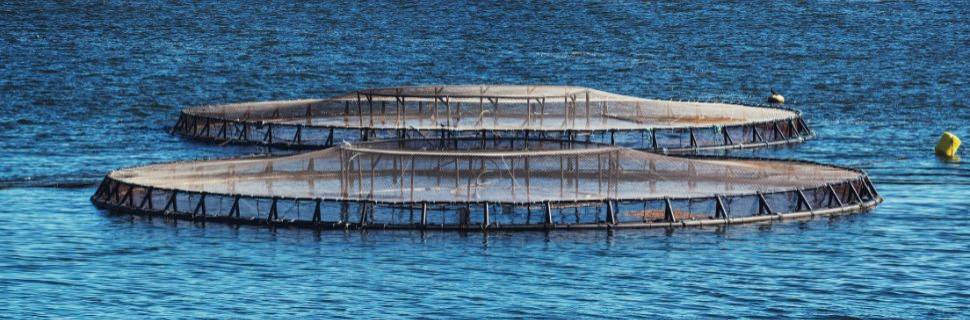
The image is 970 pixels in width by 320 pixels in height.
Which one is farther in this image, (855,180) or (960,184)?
(960,184)

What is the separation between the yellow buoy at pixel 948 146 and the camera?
536ft

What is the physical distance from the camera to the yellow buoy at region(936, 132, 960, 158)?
163500 mm

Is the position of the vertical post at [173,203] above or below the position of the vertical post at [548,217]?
above

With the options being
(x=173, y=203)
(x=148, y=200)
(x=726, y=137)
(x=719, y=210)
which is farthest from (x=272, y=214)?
(x=726, y=137)

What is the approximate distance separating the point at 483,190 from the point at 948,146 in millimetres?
52369

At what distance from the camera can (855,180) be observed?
5098 inches

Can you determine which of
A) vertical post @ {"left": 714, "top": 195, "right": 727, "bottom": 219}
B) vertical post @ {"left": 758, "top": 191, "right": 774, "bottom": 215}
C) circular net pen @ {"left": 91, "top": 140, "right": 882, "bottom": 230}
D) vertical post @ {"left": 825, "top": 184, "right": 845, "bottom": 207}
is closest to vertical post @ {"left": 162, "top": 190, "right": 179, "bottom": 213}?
circular net pen @ {"left": 91, "top": 140, "right": 882, "bottom": 230}

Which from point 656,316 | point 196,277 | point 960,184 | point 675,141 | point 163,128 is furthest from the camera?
point 163,128

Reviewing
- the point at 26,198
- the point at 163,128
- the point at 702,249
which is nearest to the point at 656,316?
the point at 702,249

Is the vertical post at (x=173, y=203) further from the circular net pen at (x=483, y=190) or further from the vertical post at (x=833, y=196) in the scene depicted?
the vertical post at (x=833, y=196)

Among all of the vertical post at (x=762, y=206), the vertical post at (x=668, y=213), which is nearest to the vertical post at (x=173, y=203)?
the vertical post at (x=668, y=213)

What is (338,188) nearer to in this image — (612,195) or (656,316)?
(612,195)

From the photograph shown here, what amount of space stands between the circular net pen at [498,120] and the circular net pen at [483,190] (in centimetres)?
3119

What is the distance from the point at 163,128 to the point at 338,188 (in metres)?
60.5
